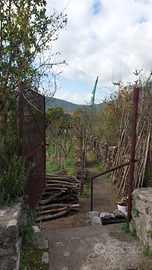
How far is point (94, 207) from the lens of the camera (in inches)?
221

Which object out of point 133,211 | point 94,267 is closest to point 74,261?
point 94,267

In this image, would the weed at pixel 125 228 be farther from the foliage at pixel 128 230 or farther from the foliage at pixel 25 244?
the foliage at pixel 25 244

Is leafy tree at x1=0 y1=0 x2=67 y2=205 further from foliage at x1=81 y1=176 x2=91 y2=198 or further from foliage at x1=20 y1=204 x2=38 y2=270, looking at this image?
foliage at x1=81 y1=176 x2=91 y2=198

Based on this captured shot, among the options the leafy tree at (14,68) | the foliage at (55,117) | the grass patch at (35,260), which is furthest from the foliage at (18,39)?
the foliage at (55,117)

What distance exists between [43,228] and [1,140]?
305 cm

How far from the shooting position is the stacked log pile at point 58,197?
16.3 ft

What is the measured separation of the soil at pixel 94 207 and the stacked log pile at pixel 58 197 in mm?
180

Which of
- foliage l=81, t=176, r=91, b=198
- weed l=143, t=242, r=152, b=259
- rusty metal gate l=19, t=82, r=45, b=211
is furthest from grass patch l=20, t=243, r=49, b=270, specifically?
foliage l=81, t=176, r=91, b=198

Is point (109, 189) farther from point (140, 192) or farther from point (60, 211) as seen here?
point (140, 192)

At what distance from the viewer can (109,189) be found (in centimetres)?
677

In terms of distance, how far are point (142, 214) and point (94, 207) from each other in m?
3.24

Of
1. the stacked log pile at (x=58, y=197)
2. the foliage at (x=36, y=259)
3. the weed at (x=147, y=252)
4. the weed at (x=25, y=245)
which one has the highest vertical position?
the weed at (x=25, y=245)

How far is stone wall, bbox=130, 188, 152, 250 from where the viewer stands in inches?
93.9

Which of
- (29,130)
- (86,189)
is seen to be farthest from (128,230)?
(86,189)
